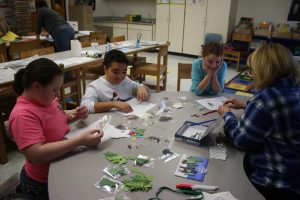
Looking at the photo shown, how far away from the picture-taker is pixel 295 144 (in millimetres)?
1240

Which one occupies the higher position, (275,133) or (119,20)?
(119,20)

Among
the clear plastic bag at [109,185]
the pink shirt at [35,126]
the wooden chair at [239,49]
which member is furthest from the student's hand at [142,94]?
the wooden chair at [239,49]

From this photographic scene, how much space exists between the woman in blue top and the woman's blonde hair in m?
0.83

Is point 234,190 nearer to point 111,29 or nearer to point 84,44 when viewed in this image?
point 84,44

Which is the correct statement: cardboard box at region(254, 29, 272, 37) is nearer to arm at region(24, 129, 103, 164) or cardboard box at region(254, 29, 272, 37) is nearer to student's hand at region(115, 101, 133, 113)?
student's hand at region(115, 101, 133, 113)

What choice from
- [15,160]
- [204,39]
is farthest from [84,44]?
[204,39]

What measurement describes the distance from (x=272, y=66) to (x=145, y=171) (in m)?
0.77

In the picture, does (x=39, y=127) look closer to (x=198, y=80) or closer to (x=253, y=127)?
(x=253, y=127)

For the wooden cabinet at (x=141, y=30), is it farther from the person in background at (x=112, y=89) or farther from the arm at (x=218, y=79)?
the person in background at (x=112, y=89)

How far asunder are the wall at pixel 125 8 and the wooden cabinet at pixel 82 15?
36.1 inches

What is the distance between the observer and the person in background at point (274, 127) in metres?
1.22

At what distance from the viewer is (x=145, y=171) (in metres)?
1.16

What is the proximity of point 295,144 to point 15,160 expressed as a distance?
2385mm

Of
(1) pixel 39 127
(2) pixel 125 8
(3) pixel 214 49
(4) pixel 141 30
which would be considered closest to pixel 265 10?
(4) pixel 141 30
